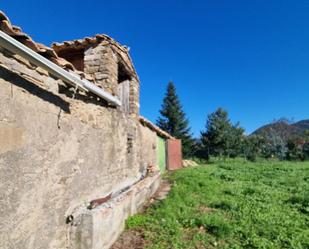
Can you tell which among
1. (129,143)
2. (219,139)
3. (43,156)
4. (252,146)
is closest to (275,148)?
(252,146)

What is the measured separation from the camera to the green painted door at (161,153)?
14.2 meters

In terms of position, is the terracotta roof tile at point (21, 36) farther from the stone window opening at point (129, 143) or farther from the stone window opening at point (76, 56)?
the stone window opening at point (129, 143)

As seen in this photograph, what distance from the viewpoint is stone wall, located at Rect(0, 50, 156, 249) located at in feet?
9.23

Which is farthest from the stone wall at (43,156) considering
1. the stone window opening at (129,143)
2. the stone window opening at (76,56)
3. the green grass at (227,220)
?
the stone window opening at (129,143)

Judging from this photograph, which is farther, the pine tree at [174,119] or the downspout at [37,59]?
the pine tree at [174,119]

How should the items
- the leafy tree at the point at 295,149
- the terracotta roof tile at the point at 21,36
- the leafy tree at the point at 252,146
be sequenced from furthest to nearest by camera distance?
the leafy tree at the point at 252,146 < the leafy tree at the point at 295,149 < the terracotta roof tile at the point at 21,36

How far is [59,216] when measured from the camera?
376 cm

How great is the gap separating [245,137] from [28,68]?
27914mm

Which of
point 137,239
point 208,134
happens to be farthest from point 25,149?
point 208,134

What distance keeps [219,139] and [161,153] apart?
44.8 ft

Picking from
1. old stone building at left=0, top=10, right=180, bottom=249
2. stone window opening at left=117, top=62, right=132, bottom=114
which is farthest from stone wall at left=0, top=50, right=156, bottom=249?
stone window opening at left=117, top=62, right=132, bottom=114

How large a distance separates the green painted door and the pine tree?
44.5 ft

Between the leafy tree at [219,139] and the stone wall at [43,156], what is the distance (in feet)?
76.1

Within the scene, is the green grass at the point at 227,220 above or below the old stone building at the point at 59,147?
below
